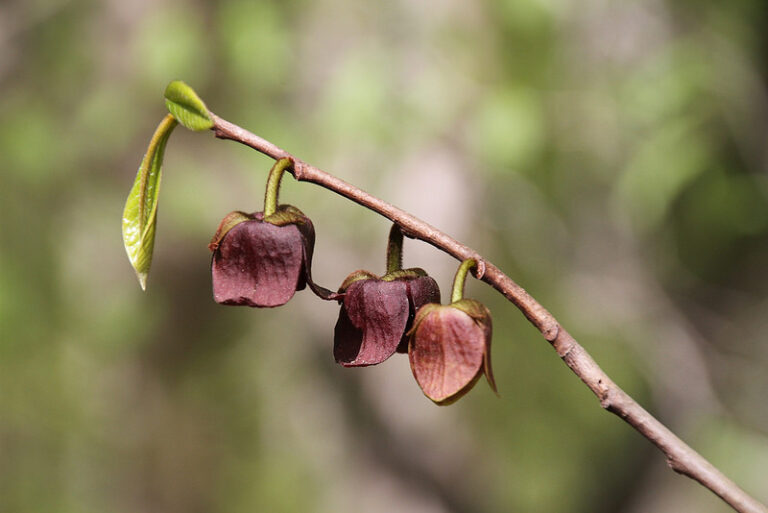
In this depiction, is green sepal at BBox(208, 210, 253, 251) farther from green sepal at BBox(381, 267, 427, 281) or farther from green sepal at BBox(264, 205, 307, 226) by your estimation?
green sepal at BBox(381, 267, 427, 281)

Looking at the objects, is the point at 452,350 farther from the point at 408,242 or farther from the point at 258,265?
the point at 408,242

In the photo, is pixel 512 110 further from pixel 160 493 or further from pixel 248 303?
pixel 160 493

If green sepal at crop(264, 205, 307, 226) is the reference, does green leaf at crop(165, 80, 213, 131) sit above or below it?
above

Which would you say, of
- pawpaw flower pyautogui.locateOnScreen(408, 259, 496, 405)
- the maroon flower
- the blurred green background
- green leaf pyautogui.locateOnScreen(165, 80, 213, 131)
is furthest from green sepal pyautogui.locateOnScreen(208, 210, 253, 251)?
the blurred green background

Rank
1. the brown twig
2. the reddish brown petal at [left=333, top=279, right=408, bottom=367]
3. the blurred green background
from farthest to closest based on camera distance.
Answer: the blurred green background < the reddish brown petal at [left=333, top=279, right=408, bottom=367] < the brown twig

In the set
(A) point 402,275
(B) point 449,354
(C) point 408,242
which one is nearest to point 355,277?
(A) point 402,275

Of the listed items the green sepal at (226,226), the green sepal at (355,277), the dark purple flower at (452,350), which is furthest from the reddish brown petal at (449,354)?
the green sepal at (226,226)
